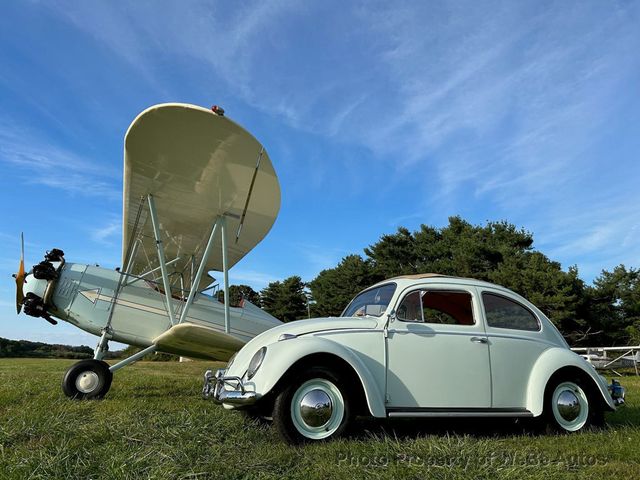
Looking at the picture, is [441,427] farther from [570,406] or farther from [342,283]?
[342,283]

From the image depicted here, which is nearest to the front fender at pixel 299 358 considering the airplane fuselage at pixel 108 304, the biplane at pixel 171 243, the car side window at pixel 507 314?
the car side window at pixel 507 314

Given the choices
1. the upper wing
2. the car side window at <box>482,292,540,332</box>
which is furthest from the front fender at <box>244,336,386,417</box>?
the upper wing

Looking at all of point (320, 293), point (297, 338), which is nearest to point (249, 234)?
point (297, 338)

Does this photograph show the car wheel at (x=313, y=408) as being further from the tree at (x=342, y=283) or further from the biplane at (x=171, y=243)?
the tree at (x=342, y=283)

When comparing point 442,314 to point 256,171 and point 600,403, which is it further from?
point 256,171

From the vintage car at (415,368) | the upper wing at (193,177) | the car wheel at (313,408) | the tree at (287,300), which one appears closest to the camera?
the car wheel at (313,408)

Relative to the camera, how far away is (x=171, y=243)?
9.47m

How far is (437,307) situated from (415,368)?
4.42 ft

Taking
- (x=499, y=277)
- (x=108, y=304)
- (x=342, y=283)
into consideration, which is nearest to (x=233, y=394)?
(x=108, y=304)

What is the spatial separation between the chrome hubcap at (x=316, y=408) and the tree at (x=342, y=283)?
36.6 m

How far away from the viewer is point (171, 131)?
6109mm

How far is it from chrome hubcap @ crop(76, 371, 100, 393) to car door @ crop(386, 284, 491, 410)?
204 inches

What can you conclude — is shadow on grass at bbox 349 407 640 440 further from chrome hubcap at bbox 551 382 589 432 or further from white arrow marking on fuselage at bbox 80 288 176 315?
white arrow marking on fuselage at bbox 80 288 176 315

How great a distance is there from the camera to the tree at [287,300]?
51125mm
